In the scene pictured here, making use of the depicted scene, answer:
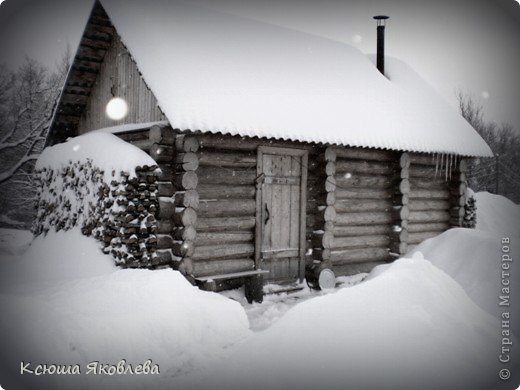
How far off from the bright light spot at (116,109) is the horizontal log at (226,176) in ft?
7.48

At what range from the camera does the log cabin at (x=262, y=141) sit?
24.8 feet

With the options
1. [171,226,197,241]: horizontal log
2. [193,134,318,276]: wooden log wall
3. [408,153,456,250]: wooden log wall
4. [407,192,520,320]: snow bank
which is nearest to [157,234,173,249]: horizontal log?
[171,226,197,241]: horizontal log

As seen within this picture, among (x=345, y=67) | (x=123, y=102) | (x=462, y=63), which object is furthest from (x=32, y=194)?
(x=462, y=63)

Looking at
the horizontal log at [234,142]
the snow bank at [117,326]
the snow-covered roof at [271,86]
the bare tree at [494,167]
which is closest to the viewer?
the snow bank at [117,326]

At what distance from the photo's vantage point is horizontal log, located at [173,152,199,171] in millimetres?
7336

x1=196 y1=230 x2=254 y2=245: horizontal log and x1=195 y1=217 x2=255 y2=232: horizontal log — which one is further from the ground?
x1=195 y1=217 x2=255 y2=232: horizontal log

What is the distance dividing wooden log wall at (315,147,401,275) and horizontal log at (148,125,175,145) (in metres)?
3.24

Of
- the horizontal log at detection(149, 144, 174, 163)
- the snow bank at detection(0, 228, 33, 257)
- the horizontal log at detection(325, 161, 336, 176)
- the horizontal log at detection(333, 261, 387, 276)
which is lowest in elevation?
the snow bank at detection(0, 228, 33, 257)

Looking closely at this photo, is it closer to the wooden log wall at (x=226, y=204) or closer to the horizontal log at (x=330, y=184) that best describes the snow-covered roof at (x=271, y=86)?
the wooden log wall at (x=226, y=204)

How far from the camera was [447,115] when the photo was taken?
12.4m

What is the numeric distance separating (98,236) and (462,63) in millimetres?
6464

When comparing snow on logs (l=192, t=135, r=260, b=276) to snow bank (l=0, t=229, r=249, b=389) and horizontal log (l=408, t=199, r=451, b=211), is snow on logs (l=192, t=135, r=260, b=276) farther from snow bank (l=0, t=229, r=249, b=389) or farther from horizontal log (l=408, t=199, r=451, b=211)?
horizontal log (l=408, t=199, r=451, b=211)

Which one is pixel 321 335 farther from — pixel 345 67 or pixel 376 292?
pixel 345 67

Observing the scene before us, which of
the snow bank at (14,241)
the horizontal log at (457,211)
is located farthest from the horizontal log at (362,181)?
the snow bank at (14,241)
